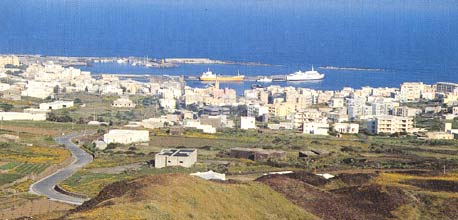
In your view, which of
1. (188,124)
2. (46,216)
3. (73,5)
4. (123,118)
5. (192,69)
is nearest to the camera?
(46,216)

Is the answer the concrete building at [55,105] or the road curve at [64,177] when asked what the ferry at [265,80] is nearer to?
the concrete building at [55,105]

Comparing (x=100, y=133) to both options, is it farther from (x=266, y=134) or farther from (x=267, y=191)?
(x=267, y=191)

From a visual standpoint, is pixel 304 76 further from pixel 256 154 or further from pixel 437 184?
pixel 437 184

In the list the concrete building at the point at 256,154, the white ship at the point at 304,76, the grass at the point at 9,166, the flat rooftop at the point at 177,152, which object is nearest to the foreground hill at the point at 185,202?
the flat rooftop at the point at 177,152

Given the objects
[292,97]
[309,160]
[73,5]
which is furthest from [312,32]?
[309,160]

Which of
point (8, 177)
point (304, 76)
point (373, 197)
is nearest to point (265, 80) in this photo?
point (304, 76)

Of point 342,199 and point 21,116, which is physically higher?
point 21,116

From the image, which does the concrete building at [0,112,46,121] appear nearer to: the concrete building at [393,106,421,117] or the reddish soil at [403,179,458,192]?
the concrete building at [393,106,421,117]
